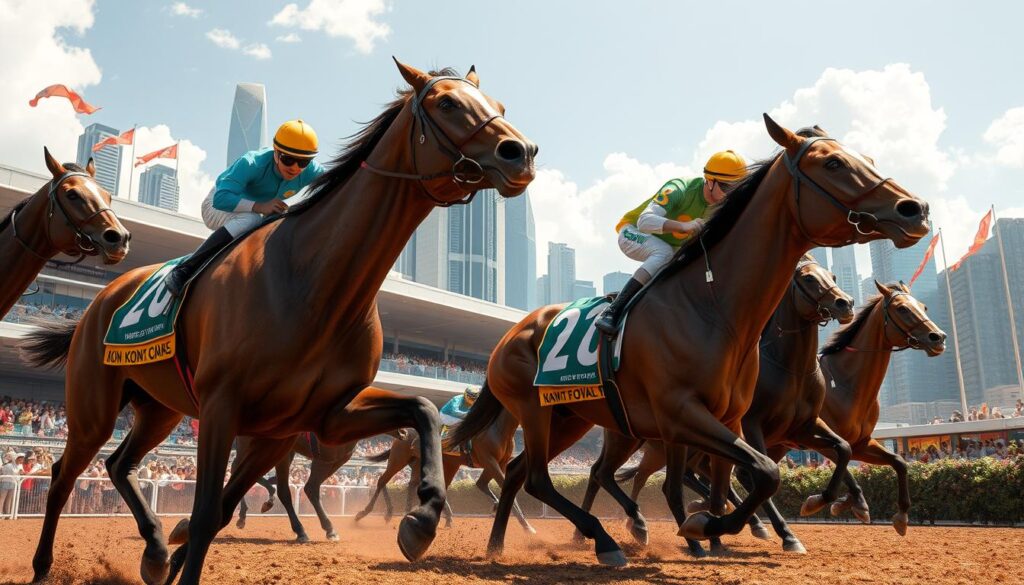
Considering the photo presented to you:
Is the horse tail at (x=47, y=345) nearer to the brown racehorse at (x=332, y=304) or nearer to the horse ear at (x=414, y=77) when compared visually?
the brown racehorse at (x=332, y=304)

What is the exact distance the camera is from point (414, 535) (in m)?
3.26

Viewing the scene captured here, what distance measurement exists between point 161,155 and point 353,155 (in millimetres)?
32379

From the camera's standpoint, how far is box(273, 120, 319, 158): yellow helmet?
193 inches

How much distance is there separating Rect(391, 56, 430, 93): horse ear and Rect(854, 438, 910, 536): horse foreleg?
635 centimetres

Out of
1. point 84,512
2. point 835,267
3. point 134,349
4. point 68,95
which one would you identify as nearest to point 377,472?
point 84,512

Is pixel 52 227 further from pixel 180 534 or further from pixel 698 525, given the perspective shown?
pixel 698 525

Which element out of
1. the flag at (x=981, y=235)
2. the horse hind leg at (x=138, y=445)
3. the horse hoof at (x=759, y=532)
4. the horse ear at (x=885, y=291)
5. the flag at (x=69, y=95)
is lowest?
the horse hoof at (x=759, y=532)

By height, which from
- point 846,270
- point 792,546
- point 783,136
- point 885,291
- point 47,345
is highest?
point 846,270

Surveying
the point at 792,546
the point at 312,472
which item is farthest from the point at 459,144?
the point at 312,472

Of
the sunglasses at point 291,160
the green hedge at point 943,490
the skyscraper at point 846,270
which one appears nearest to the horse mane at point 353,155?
the sunglasses at point 291,160

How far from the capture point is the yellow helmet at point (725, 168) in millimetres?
6375

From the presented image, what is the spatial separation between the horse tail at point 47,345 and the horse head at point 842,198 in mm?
5385

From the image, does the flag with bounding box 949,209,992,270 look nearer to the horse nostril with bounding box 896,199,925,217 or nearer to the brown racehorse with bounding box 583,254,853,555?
the brown racehorse with bounding box 583,254,853,555

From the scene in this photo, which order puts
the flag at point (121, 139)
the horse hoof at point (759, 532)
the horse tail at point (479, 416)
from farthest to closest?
1. the flag at point (121, 139)
2. the horse hoof at point (759, 532)
3. the horse tail at point (479, 416)
